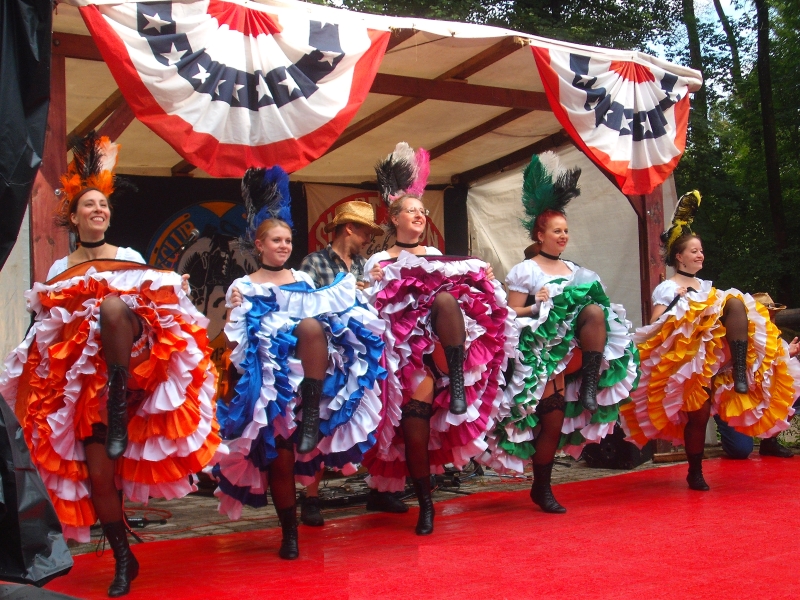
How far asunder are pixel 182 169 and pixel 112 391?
15.6ft

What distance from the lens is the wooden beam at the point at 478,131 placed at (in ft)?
24.3

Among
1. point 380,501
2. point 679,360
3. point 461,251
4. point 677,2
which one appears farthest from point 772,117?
point 380,501

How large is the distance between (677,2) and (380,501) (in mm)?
12052

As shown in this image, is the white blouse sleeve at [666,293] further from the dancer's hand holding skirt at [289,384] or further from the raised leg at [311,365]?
the raised leg at [311,365]

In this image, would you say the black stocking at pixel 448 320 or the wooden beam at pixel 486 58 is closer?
the black stocking at pixel 448 320

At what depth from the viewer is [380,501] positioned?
507 cm

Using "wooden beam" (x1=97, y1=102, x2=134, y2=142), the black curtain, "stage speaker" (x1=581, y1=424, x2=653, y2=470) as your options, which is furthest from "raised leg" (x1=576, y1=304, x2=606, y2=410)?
the black curtain

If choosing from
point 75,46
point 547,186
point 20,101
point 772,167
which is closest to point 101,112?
point 75,46

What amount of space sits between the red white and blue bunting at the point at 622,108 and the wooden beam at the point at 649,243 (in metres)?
0.58

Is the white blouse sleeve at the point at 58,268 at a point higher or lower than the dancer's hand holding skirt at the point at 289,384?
higher

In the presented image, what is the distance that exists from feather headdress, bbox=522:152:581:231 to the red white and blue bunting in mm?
834

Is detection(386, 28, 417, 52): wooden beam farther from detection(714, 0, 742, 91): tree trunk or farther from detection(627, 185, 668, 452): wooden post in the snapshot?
detection(714, 0, 742, 91): tree trunk

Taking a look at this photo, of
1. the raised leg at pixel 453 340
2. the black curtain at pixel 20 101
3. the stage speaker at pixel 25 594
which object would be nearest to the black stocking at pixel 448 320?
the raised leg at pixel 453 340

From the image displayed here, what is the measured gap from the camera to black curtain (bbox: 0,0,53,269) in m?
2.23
